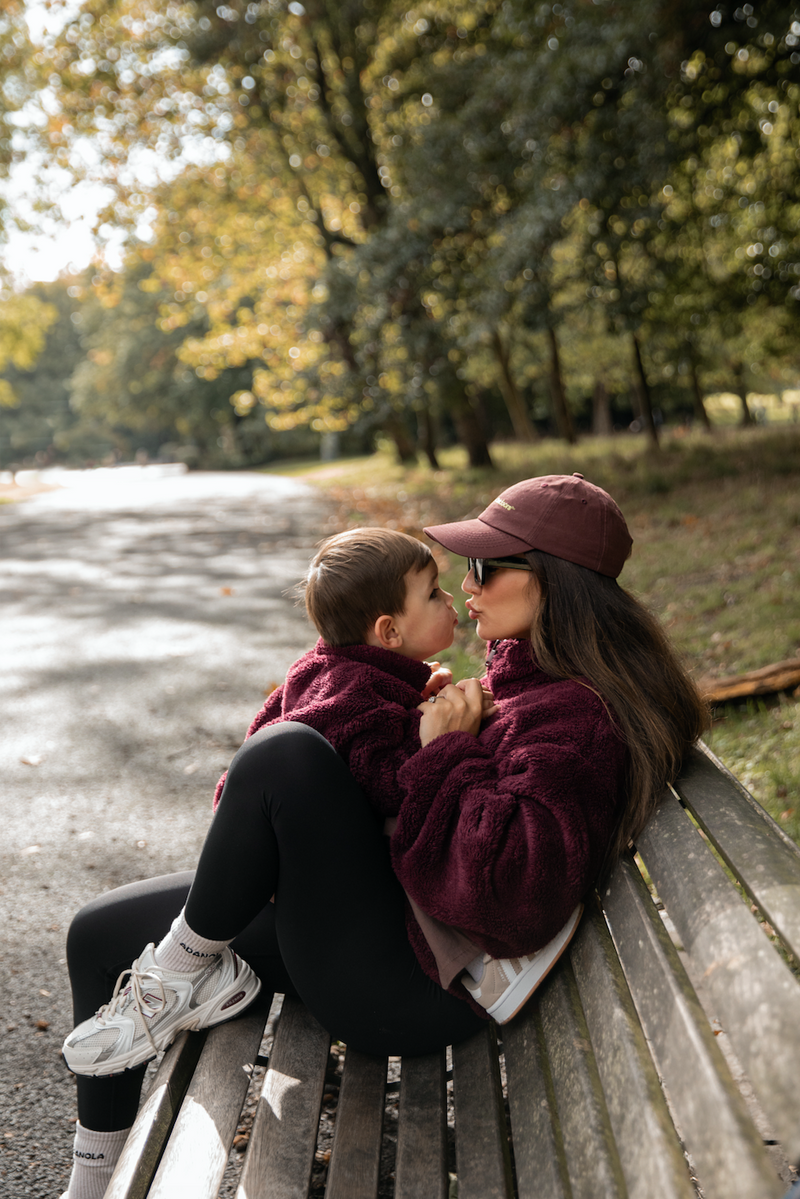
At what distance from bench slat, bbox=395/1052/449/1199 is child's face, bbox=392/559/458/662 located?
0.93 metres

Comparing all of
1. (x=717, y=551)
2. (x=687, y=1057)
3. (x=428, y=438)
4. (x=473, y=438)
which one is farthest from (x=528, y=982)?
(x=428, y=438)

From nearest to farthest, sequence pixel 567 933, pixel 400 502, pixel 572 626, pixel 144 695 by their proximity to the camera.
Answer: pixel 567 933, pixel 572 626, pixel 144 695, pixel 400 502

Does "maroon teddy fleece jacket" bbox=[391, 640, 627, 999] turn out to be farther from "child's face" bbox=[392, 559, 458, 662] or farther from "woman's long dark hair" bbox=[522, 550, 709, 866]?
"child's face" bbox=[392, 559, 458, 662]

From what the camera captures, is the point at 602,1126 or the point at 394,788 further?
the point at 394,788

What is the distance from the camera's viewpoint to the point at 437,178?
12.1 metres

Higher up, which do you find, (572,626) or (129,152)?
(129,152)

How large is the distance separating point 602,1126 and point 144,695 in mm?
5198

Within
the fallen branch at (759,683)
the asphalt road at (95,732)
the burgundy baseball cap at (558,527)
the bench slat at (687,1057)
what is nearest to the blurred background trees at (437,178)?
the asphalt road at (95,732)

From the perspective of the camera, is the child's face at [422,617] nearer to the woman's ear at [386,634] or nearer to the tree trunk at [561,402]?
the woman's ear at [386,634]

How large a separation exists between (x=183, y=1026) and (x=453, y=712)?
97 centimetres

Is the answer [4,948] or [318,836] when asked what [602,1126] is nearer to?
[318,836]

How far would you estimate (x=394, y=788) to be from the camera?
197cm

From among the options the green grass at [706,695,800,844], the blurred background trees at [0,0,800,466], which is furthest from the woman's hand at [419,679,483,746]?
the blurred background trees at [0,0,800,466]

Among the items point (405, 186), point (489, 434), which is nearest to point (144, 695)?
point (405, 186)
